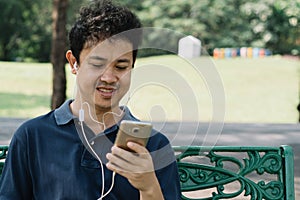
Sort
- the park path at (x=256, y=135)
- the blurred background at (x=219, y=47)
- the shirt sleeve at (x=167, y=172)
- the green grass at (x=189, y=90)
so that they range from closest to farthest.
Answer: the green grass at (x=189, y=90) < the shirt sleeve at (x=167, y=172) < the park path at (x=256, y=135) < the blurred background at (x=219, y=47)

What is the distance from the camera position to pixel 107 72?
5.98 feet

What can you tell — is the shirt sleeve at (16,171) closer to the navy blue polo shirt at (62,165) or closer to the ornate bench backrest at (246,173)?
the navy blue polo shirt at (62,165)

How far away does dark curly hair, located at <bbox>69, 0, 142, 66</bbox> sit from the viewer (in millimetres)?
1913

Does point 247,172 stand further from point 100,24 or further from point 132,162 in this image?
point 132,162

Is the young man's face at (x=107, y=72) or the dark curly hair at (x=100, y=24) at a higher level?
the dark curly hair at (x=100, y=24)

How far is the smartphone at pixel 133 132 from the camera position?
1.53 m

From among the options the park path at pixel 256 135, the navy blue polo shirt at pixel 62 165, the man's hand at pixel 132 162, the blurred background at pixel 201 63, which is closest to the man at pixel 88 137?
the navy blue polo shirt at pixel 62 165

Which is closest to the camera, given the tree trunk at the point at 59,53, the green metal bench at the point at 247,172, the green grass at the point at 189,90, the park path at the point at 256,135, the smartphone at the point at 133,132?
the smartphone at the point at 133,132

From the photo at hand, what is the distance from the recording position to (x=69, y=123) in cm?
201

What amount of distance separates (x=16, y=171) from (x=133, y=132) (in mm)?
626

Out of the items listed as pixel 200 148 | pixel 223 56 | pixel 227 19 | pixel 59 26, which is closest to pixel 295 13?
pixel 59 26

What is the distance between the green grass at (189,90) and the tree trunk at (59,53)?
88.3 inches

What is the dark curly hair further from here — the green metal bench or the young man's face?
the green metal bench

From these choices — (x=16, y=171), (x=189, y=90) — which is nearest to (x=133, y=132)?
(x=189, y=90)
